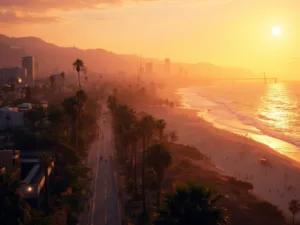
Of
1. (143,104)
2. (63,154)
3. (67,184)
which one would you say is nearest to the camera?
(67,184)

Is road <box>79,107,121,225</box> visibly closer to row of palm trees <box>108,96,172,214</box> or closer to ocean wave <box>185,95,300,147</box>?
row of palm trees <box>108,96,172,214</box>

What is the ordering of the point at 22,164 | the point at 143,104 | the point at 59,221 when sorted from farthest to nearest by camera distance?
the point at 143,104
the point at 22,164
the point at 59,221

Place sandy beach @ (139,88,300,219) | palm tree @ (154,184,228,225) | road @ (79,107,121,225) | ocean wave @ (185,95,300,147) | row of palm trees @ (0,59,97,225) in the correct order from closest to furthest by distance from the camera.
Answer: palm tree @ (154,184,228,225)
row of palm trees @ (0,59,97,225)
road @ (79,107,121,225)
sandy beach @ (139,88,300,219)
ocean wave @ (185,95,300,147)

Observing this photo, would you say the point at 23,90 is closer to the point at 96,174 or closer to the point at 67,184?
the point at 96,174

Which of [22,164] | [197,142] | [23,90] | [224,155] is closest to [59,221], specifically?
[22,164]

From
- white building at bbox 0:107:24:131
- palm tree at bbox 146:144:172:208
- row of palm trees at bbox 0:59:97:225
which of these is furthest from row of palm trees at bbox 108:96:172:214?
white building at bbox 0:107:24:131

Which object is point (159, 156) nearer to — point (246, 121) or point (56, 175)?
point (56, 175)
